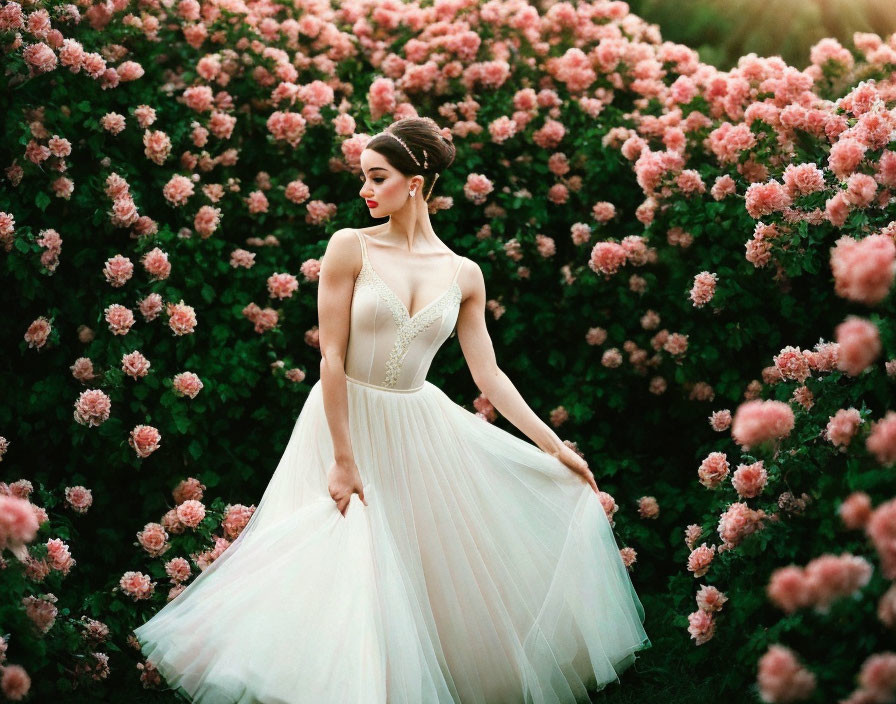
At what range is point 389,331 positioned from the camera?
3.06 meters

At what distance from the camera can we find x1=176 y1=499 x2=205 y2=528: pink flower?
370 centimetres

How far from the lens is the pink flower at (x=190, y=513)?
3.70 metres

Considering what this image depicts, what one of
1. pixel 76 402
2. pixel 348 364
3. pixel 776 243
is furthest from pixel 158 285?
pixel 776 243

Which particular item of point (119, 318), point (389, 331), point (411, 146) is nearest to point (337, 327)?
point (389, 331)

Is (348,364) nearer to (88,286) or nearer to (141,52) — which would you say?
(88,286)

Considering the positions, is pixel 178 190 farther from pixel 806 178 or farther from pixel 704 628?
pixel 704 628

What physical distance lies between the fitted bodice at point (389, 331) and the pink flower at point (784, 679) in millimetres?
1530

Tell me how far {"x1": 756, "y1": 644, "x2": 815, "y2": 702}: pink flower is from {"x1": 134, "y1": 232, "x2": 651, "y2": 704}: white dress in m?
1.05

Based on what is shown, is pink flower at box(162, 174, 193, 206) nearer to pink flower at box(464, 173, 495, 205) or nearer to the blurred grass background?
pink flower at box(464, 173, 495, 205)

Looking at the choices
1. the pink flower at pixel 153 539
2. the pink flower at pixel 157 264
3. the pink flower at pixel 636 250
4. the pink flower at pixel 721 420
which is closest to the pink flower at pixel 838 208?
the pink flower at pixel 721 420

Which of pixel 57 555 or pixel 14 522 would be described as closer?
pixel 14 522

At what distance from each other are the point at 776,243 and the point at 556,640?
180 centimetres

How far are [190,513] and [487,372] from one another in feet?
4.47

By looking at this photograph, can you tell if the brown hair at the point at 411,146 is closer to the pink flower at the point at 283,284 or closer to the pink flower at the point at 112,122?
the pink flower at the point at 283,284
